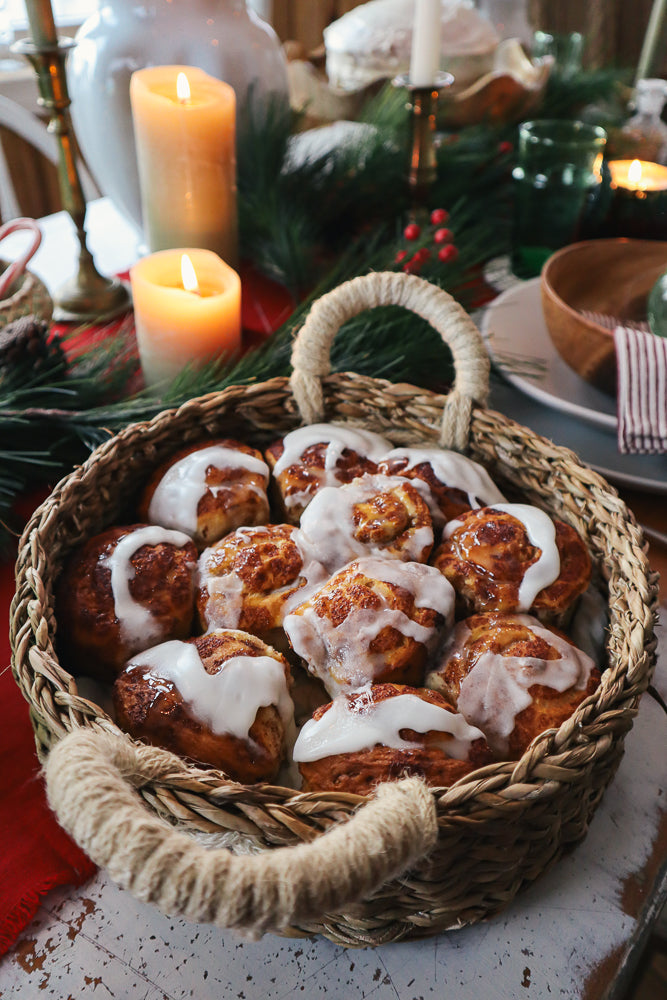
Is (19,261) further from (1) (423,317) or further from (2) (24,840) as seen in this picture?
(2) (24,840)

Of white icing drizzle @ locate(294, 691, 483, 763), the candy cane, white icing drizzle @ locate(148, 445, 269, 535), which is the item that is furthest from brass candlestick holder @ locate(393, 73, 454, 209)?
white icing drizzle @ locate(294, 691, 483, 763)

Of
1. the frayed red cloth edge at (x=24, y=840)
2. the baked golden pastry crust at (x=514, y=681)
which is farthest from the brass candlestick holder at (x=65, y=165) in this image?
the baked golden pastry crust at (x=514, y=681)

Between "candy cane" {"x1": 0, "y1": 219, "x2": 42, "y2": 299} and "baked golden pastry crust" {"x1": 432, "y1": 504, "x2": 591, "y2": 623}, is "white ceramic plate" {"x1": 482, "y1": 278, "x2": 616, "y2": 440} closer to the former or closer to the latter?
"baked golden pastry crust" {"x1": 432, "y1": 504, "x2": 591, "y2": 623}

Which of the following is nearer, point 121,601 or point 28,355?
point 121,601

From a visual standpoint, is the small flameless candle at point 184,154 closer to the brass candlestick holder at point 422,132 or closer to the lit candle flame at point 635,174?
the brass candlestick holder at point 422,132

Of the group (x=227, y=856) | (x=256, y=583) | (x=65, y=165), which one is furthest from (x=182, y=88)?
(x=227, y=856)
